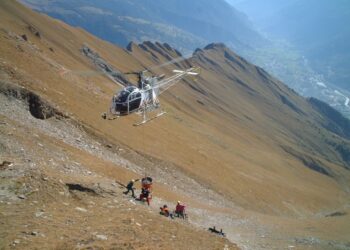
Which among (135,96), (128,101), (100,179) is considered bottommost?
(100,179)

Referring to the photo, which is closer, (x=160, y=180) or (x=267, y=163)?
(x=160, y=180)

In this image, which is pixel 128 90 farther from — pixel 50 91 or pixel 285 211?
pixel 285 211

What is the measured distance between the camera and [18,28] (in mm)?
88875

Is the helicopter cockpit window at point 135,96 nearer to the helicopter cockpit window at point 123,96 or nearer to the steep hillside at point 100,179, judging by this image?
the helicopter cockpit window at point 123,96

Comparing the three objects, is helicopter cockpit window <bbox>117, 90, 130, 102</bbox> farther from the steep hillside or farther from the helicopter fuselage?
the steep hillside

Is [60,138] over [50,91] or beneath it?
beneath

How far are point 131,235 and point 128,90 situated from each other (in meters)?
17.2

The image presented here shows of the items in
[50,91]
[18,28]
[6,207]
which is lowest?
[6,207]

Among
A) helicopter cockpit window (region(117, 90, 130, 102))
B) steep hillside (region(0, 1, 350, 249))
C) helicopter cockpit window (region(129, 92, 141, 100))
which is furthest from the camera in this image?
helicopter cockpit window (region(129, 92, 141, 100))

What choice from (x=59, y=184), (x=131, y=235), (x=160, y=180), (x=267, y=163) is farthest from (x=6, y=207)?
(x=267, y=163)

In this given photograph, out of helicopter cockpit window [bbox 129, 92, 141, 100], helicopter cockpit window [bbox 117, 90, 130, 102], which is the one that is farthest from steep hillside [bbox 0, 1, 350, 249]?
helicopter cockpit window [bbox 129, 92, 141, 100]

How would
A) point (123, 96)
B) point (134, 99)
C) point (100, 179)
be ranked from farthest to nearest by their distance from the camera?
point (134, 99), point (123, 96), point (100, 179)

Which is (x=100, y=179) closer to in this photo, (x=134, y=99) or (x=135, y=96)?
(x=134, y=99)

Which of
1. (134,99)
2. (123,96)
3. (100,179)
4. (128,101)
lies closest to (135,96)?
(134,99)
